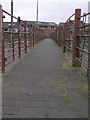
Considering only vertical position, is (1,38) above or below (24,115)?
above

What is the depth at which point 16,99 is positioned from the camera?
351 cm

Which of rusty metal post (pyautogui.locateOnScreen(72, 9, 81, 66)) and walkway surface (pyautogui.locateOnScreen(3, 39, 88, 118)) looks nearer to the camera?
walkway surface (pyautogui.locateOnScreen(3, 39, 88, 118))

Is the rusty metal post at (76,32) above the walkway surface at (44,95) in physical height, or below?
above

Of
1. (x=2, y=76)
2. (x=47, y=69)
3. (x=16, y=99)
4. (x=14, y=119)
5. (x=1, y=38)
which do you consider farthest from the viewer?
(x=47, y=69)

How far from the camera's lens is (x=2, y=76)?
5113mm

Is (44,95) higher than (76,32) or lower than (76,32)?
lower

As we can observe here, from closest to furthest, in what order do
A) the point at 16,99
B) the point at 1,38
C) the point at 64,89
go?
the point at 16,99
the point at 64,89
the point at 1,38

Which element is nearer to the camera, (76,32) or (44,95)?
(44,95)

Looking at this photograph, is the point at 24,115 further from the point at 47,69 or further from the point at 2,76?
the point at 47,69

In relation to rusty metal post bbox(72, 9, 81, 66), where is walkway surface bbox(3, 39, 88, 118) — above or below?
below

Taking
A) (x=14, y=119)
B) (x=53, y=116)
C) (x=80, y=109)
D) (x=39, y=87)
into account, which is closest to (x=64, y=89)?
(x=39, y=87)

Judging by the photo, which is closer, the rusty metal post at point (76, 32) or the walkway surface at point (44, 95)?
the walkway surface at point (44, 95)

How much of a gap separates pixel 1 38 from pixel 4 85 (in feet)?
4.97

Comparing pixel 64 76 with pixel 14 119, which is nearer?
pixel 14 119
